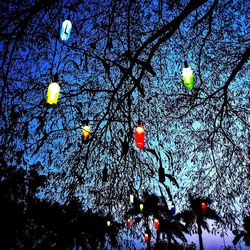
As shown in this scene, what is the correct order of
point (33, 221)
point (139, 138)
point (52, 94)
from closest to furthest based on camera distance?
1. point (52, 94)
2. point (139, 138)
3. point (33, 221)

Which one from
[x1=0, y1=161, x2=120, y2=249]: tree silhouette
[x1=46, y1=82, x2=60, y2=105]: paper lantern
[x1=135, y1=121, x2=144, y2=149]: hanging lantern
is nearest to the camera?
[x1=46, y1=82, x2=60, y2=105]: paper lantern

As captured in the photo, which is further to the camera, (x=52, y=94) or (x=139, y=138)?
(x=139, y=138)

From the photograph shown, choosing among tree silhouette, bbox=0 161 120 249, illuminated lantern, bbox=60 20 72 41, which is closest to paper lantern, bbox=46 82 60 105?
illuminated lantern, bbox=60 20 72 41

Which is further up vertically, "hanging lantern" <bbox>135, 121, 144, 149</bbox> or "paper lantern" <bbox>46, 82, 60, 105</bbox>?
"paper lantern" <bbox>46, 82, 60, 105</bbox>

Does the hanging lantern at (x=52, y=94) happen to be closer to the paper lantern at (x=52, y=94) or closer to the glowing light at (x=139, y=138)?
the paper lantern at (x=52, y=94)

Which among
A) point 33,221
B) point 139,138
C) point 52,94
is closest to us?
point 52,94

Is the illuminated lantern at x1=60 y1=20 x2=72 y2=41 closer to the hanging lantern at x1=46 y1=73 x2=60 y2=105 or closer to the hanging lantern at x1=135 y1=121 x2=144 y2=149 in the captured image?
the hanging lantern at x1=46 y1=73 x2=60 y2=105

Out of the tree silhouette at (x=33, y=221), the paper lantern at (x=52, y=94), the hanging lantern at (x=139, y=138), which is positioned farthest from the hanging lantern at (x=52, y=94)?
the tree silhouette at (x=33, y=221)

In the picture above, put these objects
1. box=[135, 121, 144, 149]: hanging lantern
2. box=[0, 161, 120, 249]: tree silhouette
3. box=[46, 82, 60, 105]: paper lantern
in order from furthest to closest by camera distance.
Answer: box=[0, 161, 120, 249]: tree silhouette, box=[135, 121, 144, 149]: hanging lantern, box=[46, 82, 60, 105]: paper lantern

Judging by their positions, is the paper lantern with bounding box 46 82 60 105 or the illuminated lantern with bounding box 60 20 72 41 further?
the illuminated lantern with bounding box 60 20 72 41

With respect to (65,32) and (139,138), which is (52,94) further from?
(139,138)

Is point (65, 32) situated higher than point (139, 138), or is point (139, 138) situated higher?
point (65, 32)

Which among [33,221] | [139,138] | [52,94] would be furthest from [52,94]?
[33,221]

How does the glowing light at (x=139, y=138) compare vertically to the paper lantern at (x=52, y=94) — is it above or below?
below
